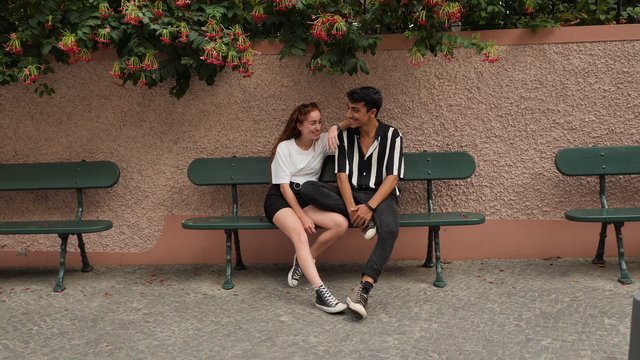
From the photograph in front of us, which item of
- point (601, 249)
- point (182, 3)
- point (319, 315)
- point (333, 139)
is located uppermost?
point (182, 3)

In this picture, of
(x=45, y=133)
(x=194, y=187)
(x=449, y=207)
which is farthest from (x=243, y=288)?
(x=45, y=133)

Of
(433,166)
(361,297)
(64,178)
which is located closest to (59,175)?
(64,178)

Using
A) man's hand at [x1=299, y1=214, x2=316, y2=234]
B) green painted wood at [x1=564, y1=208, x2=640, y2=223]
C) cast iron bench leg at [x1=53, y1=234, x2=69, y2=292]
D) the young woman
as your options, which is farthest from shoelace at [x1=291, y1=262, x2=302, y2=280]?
green painted wood at [x1=564, y1=208, x2=640, y2=223]

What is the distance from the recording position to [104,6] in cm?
452

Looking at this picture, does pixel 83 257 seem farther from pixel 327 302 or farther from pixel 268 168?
pixel 327 302

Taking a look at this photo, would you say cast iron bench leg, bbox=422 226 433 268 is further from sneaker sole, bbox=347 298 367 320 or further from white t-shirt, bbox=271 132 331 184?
sneaker sole, bbox=347 298 367 320

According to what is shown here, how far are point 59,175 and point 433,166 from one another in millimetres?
2907

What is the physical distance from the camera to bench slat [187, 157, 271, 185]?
4.89 metres

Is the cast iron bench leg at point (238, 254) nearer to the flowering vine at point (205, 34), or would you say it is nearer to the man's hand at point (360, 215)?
the man's hand at point (360, 215)

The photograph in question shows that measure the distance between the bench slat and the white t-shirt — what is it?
1.20ft

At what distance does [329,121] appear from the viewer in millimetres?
5020

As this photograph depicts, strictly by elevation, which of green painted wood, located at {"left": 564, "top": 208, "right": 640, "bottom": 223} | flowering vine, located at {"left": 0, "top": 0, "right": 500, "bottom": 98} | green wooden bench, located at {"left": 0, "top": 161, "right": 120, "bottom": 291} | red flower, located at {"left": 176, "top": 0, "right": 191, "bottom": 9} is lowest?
green painted wood, located at {"left": 564, "top": 208, "right": 640, "bottom": 223}

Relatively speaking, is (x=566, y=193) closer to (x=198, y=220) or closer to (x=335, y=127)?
(x=335, y=127)

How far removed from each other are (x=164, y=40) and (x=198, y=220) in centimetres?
130
